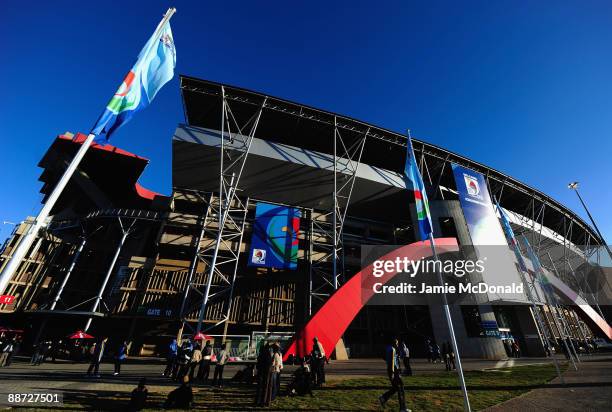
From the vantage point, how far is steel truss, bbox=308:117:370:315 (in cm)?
2716

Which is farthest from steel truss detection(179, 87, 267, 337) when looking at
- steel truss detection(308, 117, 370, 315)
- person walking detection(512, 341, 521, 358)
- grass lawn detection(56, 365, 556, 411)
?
person walking detection(512, 341, 521, 358)

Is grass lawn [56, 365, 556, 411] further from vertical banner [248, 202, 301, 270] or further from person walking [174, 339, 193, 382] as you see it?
vertical banner [248, 202, 301, 270]

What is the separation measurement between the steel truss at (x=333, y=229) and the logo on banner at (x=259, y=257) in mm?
4739

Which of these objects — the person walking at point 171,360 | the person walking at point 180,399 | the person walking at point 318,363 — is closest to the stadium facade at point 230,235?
the person walking at point 171,360

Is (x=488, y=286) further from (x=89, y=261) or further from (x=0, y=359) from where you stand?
(x=89, y=261)

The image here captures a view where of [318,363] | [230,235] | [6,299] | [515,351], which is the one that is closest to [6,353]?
[6,299]

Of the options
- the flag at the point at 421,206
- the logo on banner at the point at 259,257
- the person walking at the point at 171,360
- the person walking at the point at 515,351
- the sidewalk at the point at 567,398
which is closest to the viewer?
the sidewalk at the point at 567,398

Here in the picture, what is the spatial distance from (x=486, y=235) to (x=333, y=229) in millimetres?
14724

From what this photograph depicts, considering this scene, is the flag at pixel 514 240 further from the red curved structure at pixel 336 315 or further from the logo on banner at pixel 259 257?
the logo on banner at pixel 259 257

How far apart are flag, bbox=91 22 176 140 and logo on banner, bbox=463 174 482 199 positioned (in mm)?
28952

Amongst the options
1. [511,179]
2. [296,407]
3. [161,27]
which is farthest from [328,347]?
[511,179]

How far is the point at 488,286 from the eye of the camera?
24.0 metres

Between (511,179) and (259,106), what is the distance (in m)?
34.2

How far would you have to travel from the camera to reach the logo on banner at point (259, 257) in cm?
2614
